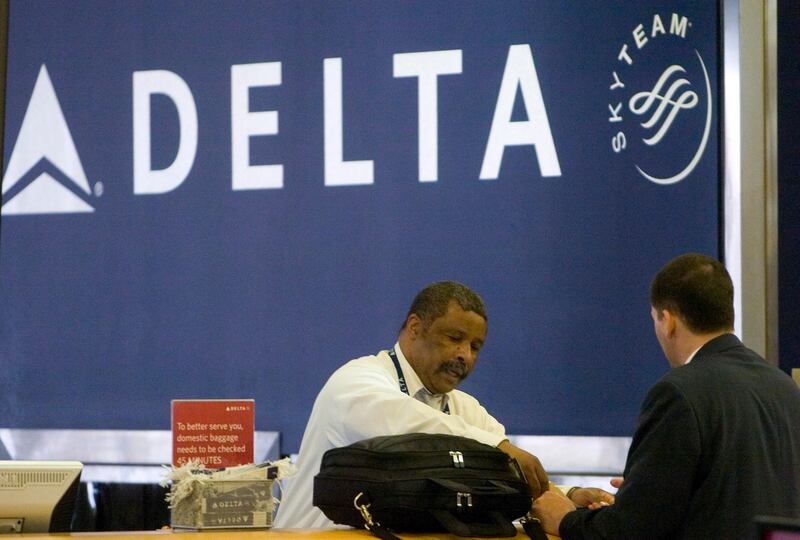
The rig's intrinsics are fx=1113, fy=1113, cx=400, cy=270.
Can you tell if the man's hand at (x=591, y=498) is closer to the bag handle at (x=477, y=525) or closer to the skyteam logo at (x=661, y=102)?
the bag handle at (x=477, y=525)

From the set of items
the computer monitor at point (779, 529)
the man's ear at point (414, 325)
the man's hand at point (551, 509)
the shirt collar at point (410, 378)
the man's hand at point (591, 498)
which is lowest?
the man's hand at point (591, 498)

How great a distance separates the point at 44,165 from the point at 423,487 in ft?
9.12

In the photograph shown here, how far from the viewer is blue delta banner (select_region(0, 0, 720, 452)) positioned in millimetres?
3920

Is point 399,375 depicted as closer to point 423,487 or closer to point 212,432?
point 212,432

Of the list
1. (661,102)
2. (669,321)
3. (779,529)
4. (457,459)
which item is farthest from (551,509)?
(661,102)

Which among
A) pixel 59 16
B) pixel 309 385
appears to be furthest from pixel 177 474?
pixel 59 16

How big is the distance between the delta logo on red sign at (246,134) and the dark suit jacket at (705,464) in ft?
6.09

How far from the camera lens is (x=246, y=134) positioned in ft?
14.0

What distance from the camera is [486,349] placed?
4.01 meters

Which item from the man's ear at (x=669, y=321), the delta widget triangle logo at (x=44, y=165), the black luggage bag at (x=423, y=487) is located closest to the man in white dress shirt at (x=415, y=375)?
the black luggage bag at (x=423, y=487)

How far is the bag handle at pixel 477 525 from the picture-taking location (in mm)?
2195

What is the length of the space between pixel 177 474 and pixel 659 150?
2.27 meters

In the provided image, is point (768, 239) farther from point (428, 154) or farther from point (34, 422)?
point (34, 422)

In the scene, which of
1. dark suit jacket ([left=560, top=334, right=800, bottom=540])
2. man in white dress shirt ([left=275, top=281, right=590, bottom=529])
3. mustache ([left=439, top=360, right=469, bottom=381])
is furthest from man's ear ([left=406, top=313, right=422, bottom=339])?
dark suit jacket ([left=560, top=334, right=800, bottom=540])
